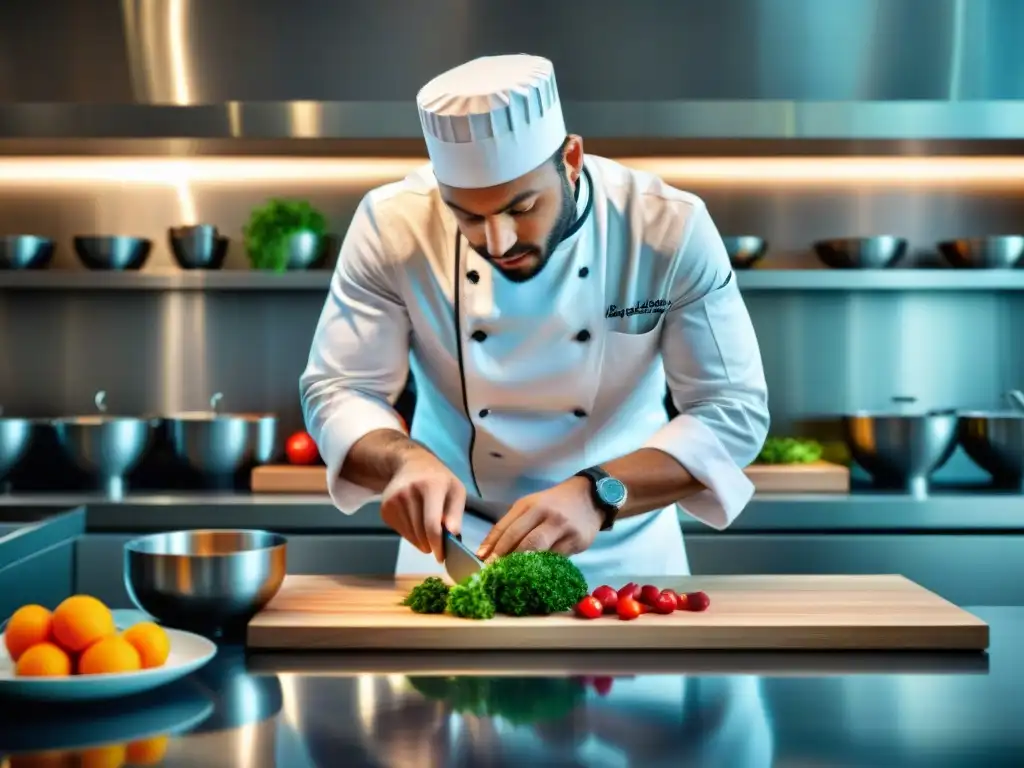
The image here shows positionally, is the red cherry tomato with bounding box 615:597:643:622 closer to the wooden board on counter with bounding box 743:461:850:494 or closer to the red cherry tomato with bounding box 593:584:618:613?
the red cherry tomato with bounding box 593:584:618:613

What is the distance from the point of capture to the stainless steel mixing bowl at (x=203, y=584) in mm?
Answer: 1555

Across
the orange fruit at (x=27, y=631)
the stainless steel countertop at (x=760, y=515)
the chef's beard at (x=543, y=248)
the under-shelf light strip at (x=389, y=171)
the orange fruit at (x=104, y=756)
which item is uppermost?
the under-shelf light strip at (x=389, y=171)

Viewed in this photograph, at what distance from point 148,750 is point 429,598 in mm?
530

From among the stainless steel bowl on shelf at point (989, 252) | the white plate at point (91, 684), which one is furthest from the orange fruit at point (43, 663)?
the stainless steel bowl on shelf at point (989, 252)

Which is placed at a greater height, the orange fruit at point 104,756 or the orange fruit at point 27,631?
the orange fruit at point 27,631

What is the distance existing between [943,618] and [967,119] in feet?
6.70

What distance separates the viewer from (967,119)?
325 cm

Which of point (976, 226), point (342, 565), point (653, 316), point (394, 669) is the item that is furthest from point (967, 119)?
point (394, 669)

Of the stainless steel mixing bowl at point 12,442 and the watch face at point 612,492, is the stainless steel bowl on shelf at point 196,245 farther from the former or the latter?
the watch face at point 612,492

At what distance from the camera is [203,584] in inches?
61.6

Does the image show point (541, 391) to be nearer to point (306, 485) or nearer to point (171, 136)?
point (306, 485)

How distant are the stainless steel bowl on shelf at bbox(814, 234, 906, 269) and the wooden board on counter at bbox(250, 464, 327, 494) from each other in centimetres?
160

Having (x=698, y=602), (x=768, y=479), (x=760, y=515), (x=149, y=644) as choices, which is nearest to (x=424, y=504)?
(x=698, y=602)

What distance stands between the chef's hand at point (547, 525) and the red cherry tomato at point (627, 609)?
198 mm
